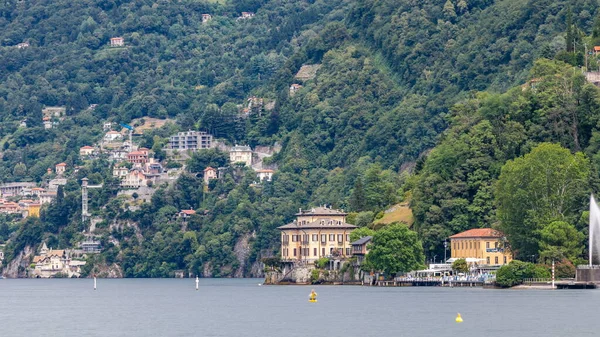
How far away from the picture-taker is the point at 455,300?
12975 centimetres

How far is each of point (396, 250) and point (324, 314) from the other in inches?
1649

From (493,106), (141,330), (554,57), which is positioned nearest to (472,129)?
(493,106)

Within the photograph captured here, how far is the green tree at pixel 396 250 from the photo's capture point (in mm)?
158125

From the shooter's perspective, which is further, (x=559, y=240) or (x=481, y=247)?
(x=481, y=247)

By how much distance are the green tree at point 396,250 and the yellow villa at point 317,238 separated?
18.3 m

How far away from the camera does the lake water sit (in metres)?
103

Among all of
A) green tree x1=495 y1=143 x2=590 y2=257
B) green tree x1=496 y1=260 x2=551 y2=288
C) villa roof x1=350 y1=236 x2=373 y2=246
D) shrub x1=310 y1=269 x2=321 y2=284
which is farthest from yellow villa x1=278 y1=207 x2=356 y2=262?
green tree x1=496 y1=260 x2=551 y2=288

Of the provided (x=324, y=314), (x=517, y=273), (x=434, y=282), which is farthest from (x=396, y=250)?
(x=324, y=314)

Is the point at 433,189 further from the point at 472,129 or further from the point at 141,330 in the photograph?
the point at 141,330

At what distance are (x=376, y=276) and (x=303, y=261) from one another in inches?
500

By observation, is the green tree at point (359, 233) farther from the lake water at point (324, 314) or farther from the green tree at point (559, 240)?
the green tree at point (559, 240)

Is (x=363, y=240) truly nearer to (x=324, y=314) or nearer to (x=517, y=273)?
(x=517, y=273)

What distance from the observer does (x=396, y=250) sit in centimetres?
15850

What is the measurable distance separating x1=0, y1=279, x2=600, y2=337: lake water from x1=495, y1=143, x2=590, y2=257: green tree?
6.23m
